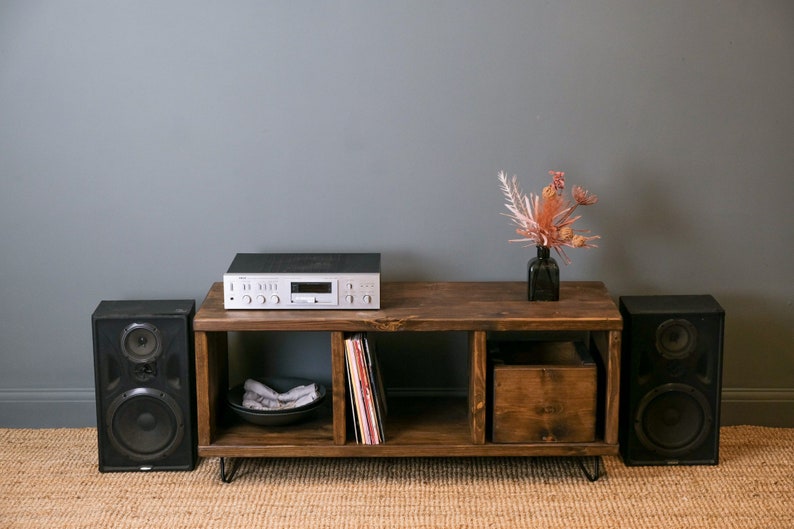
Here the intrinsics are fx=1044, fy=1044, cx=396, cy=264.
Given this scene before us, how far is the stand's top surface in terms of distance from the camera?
259 cm

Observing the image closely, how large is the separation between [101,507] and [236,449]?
1.18ft

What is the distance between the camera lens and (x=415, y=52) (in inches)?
112

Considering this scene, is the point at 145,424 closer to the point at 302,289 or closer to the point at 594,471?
the point at 302,289

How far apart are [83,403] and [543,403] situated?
4.46 feet

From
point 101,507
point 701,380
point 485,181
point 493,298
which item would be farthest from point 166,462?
point 701,380

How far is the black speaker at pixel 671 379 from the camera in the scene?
269cm

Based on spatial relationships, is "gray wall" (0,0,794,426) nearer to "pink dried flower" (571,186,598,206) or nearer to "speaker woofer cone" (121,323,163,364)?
"pink dried flower" (571,186,598,206)

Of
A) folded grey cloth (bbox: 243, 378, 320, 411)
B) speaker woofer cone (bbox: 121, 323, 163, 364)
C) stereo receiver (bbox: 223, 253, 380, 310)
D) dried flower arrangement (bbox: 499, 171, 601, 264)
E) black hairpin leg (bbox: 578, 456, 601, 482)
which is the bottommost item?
black hairpin leg (bbox: 578, 456, 601, 482)

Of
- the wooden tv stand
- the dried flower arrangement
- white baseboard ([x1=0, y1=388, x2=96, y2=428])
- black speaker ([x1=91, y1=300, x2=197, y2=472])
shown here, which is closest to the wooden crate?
the wooden tv stand

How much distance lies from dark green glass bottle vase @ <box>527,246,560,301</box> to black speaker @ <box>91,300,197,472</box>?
901mm

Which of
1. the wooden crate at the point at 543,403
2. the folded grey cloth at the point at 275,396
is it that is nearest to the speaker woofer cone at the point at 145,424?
the folded grey cloth at the point at 275,396

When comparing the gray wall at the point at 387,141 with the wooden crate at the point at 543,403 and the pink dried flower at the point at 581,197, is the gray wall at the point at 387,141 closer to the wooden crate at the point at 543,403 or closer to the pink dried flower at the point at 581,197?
the pink dried flower at the point at 581,197

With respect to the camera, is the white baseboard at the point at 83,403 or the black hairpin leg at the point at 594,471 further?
the white baseboard at the point at 83,403

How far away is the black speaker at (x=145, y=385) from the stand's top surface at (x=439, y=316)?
0.13m
